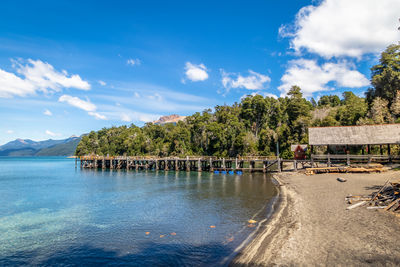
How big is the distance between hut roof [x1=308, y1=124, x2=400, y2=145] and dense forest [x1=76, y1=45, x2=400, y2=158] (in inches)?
546

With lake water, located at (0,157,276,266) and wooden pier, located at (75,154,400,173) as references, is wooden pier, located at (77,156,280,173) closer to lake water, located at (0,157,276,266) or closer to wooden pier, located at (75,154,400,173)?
wooden pier, located at (75,154,400,173)

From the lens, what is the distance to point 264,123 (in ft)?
281

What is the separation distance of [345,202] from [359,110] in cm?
4770

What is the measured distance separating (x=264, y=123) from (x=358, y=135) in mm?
50571

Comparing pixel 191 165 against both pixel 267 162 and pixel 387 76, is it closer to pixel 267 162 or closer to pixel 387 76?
pixel 267 162

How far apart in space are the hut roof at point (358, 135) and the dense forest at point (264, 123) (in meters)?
13.9

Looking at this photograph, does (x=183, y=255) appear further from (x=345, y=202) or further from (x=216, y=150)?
(x=216, y=150)

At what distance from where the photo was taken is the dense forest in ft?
169

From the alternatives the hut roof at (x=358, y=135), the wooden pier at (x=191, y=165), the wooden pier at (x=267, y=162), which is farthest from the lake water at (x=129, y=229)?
the wooden pier at (x=191, y=165)

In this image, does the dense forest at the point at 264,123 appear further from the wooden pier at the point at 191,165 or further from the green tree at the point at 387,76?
the wooden pier at the point at 191,165

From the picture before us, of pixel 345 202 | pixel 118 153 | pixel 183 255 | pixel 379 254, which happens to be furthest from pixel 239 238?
pixel 118 153

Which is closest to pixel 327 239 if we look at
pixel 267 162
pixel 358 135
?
pixel 358 135

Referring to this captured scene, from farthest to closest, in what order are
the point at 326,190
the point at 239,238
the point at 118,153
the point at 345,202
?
the point at 118,153 → the point at 326,190 → the point at 345,202 → the point at 239,238

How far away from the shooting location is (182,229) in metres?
15.0
